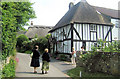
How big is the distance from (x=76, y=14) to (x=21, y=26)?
883 cm

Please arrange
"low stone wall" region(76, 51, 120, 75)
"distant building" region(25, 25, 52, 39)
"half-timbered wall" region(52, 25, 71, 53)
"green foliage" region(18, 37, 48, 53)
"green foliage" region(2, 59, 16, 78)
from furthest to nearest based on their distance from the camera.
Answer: "distant building" region(25, 25, 52, 39)
"green foliage" region(18, 37, 48, 53)
"half-timbered wall" region(52, 25, 71, 53)
"low stone wall" region(76, 51, 120, 75)
"green foliage" region(2, 59, 16, 78)

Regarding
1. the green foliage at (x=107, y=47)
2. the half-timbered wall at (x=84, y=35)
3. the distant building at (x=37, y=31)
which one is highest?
the distant building at (x=37, y=31)

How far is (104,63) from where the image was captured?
26.2 ft

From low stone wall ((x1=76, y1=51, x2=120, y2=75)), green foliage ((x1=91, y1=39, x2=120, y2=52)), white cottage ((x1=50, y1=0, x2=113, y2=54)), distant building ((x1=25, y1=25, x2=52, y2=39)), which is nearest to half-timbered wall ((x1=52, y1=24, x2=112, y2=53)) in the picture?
white cottage ((x1=50, y1=0, x2=113, y2=54))

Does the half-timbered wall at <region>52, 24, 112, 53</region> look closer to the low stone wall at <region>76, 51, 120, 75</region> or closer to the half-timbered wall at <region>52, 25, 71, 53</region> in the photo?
the half-timbered wall at <region>52, 25, 71, 53</region>

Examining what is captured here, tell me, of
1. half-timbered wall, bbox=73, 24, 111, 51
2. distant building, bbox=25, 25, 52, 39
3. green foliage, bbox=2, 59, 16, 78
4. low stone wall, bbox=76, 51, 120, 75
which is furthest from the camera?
distant building, bbox=25, 25, 52, 39

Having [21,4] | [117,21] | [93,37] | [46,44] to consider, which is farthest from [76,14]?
[46,44]

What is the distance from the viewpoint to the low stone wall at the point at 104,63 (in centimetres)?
707

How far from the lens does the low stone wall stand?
7073 millimetres

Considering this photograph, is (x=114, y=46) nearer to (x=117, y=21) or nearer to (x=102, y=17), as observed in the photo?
(x=102, y=17)

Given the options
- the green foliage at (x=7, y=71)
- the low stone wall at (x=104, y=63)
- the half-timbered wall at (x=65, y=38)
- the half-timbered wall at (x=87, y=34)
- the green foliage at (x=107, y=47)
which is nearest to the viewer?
the green foliage at (x=7, y=71)

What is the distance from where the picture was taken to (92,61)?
8.38 metres

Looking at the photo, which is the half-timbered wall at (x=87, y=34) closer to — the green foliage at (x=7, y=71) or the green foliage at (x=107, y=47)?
the green foliage at (x=107, y=47)

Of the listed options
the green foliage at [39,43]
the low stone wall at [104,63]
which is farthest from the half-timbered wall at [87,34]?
the green foliage at [39,43]
